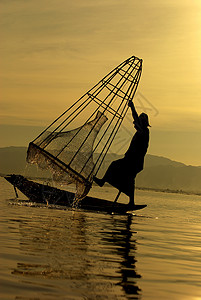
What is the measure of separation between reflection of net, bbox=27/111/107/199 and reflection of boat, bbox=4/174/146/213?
5.21ft

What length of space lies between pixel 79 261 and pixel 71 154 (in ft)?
39.3

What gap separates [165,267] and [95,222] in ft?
25.9

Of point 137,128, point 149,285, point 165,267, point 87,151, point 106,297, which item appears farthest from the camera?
point 87,151

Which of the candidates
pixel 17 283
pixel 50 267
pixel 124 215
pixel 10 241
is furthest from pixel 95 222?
pixel 17 283

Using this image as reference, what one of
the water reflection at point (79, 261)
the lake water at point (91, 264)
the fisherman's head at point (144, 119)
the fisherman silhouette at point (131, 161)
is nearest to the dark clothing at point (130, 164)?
the fisherman silhouette at point (131, 161)

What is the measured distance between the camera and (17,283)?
679 centimetres

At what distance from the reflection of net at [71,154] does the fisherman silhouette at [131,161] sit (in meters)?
0.70

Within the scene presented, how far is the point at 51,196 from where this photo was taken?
22266 mm

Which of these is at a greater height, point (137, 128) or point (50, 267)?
point (137, 128)

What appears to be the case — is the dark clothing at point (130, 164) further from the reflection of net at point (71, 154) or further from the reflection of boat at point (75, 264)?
the reflection of boat at point (75, 264)

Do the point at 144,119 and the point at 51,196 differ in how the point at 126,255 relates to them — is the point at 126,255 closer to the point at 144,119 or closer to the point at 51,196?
the point at 144,119

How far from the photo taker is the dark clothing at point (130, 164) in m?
20.2

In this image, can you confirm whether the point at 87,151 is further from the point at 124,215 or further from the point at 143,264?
the point at 143,264

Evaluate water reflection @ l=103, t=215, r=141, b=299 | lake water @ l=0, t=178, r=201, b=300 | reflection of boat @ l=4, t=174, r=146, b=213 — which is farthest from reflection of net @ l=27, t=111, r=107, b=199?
lake water @ l=0, t=178, r=201, b=300
